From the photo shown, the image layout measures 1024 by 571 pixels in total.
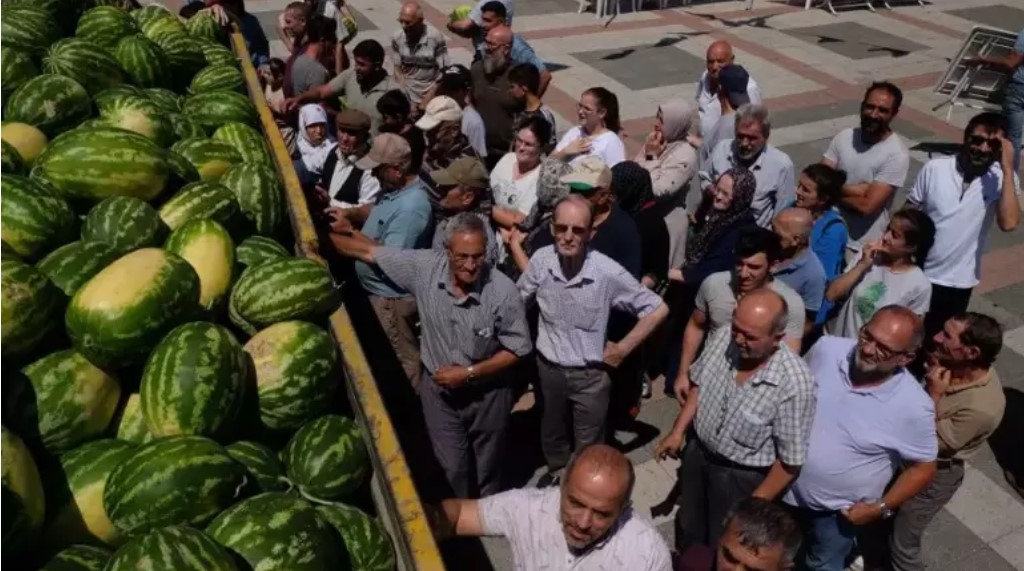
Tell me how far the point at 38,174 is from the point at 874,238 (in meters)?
5.05

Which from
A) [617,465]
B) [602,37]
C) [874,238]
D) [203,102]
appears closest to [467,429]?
[617,465]

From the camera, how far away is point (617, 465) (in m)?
2.90

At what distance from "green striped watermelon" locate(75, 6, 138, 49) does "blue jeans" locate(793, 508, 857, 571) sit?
5.13 m

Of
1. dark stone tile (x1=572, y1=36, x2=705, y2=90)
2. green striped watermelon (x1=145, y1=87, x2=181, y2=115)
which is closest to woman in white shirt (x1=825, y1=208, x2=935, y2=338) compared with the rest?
green striped watermelon (x1=145, y1=87, x2=181, y2=115)

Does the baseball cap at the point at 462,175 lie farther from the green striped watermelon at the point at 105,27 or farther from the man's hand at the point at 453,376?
the green striped watermelon at the point at 105,27

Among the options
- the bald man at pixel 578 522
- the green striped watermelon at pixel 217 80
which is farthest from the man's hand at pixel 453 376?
the green striped watermelon at pixel 217 80

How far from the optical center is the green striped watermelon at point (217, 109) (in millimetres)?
5285

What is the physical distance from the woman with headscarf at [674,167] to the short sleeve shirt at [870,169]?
3.61 ft

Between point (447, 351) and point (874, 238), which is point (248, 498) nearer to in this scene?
point (447, 351)

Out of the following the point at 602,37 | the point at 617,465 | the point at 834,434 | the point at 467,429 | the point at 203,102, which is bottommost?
the point at 602,37

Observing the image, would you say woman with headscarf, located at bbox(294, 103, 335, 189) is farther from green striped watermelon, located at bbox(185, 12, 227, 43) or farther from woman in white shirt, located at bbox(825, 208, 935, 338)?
woman in white shirt, located at bbox(825, 208, 935, 338)

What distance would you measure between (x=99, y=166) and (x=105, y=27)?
7.90 ft

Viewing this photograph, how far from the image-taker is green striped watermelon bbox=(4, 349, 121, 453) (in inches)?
115

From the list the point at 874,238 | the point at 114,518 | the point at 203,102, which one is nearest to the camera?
the point at 114,518
